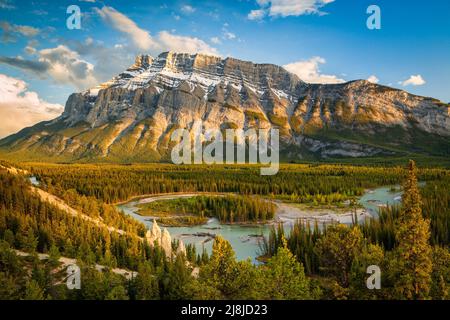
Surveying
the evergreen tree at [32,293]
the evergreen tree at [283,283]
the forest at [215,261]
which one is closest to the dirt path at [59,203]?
the forest at [215,261]

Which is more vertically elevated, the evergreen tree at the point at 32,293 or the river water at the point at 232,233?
the evergreen tree at the point at 32,293

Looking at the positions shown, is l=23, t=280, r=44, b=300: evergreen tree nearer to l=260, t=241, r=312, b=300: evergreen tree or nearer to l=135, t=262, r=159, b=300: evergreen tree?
l=135, t=262, r=159, b=300: evergreen tree

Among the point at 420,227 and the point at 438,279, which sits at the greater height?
the point at 420,227

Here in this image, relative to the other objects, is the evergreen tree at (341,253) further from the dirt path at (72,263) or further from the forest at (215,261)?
the dirt path at (72,263)

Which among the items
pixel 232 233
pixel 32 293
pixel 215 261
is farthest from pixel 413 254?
pixel 232 233

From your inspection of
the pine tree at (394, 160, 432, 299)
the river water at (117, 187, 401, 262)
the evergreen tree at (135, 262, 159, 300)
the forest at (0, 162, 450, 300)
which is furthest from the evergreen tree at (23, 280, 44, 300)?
the river water at (117, 187, 401, 262)

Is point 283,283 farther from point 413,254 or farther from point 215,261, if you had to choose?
point 413,254
